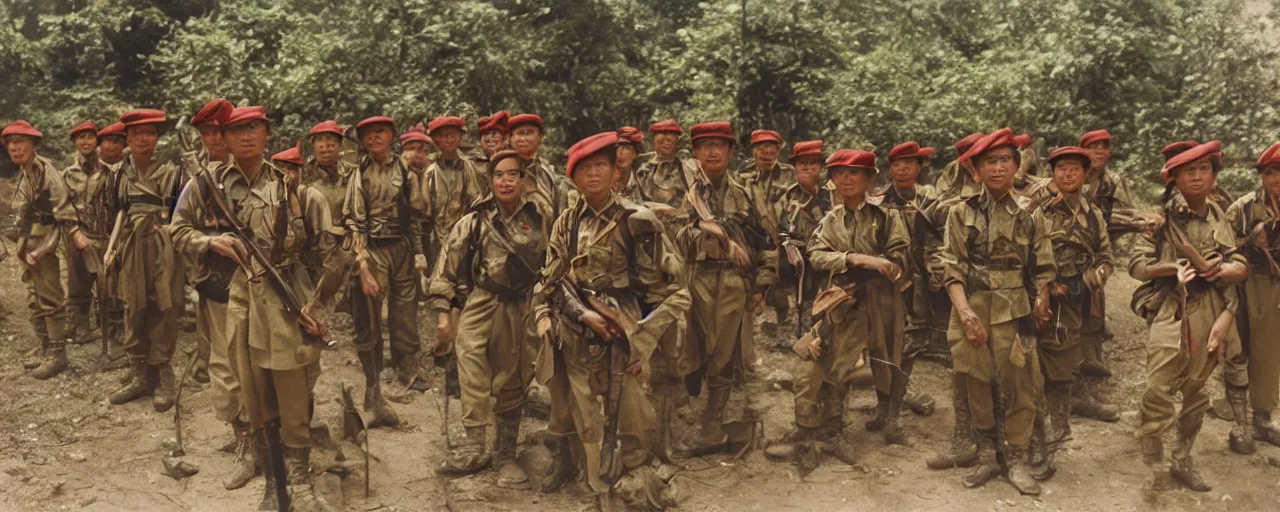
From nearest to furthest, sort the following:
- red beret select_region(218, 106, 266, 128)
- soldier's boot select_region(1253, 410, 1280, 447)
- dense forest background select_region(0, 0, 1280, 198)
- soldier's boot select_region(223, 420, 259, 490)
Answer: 1. red beret select_region(218, 106, 266, 128)
2. soldier's boot select_region(223, 420, 259, 490)
3. soldier's boot select_region(1253, 410, 1280, 447)
4. dense forest background select_region(0, 0, 1280, 198)

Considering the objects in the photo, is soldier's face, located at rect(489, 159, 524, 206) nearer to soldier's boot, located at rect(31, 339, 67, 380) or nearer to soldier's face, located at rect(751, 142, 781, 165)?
soldier's face, located at rect(751, 142, 781, 165)

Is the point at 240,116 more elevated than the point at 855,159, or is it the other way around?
the point at 240,116

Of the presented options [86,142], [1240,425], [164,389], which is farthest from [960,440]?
[86,142]

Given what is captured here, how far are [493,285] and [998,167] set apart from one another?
10.6 feet

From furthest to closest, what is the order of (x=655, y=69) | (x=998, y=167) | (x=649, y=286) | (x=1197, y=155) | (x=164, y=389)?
(x=655, y=69) → (x=164, y=389) → (x=998, y=167) → (x=1197, y=155) → (x=649, y=286)

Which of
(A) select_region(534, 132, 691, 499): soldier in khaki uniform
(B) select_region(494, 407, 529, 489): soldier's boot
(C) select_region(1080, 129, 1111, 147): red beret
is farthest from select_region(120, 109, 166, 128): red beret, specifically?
(C) select_region(1080, 129, 1111, 147): red beret

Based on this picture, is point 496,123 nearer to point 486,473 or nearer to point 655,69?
point 486,473

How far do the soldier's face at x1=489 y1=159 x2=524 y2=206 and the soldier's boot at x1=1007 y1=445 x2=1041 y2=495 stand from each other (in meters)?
3.62

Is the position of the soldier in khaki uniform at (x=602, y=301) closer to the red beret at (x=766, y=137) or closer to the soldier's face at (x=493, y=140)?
the soldier's face at (x=493, y=140)

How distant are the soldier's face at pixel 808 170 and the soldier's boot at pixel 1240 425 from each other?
3.51 metres

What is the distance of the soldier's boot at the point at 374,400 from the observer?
A: 329 inches

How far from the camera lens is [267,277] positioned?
20.8 feet

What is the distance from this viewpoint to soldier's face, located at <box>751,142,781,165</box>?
9.81m

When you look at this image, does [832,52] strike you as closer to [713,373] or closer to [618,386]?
[713,373]
